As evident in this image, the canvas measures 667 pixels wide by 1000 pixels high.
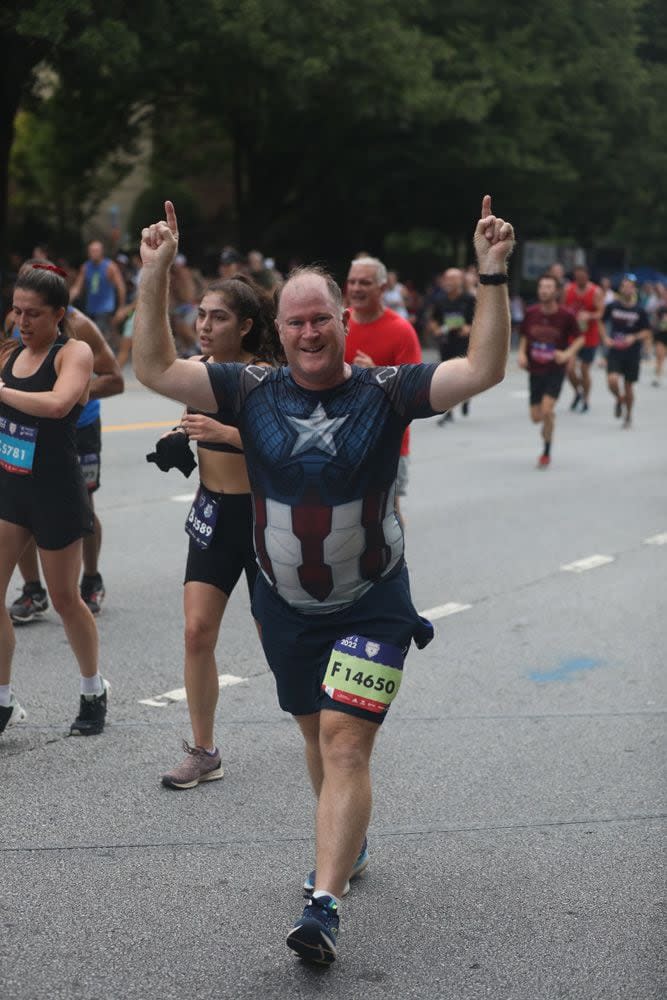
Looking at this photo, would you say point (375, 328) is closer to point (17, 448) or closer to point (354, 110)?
point (17, 448)

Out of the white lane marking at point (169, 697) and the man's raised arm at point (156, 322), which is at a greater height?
the man's raised arm at point (156, 322)

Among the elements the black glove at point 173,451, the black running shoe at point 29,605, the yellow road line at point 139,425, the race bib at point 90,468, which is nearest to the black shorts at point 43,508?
the black glove at point 173,451

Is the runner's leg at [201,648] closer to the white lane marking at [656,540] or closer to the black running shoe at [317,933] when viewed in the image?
the black running shoe at [317,933]

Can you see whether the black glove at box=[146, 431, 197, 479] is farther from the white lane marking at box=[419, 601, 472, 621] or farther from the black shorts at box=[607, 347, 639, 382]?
the black shorts at box=[607, 347, 639, 382]

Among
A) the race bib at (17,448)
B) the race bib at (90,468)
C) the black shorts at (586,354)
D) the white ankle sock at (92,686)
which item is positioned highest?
the race bib at (17,448)

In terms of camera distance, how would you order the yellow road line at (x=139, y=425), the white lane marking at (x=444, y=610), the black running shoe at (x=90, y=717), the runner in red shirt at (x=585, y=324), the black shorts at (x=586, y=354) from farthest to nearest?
the black shorts at (x=586, y=354), the runner in red shirt at (x=585, y=324), the yellow road line at (x=139, y=425), the white lane marking at (x=444, y=610), the black running shoe at (x=90, y=717)

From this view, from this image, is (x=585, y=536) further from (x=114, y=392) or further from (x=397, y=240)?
(x=397, y=240)

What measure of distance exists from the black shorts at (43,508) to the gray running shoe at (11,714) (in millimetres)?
628

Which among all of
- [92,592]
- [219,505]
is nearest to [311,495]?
[219,505]

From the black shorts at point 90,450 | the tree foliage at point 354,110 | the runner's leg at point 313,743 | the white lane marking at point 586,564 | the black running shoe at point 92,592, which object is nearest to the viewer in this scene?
the runner's leg at point 313,743

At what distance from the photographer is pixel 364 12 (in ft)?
86.1

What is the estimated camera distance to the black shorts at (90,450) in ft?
26.2

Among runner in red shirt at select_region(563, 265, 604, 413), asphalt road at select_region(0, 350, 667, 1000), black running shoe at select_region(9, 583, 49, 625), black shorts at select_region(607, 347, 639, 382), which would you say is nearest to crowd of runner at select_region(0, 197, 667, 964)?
asphalt road at select_region(0, 350, 667, 1000)

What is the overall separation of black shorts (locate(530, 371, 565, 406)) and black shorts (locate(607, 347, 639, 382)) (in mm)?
3880
